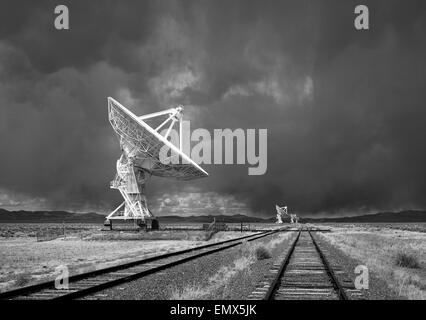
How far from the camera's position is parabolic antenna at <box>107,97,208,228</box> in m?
41.6

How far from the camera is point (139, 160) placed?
48.7 meters

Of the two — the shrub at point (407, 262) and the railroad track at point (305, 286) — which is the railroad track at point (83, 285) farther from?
the shrub at point (407, 262)

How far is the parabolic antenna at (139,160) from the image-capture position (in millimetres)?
41594

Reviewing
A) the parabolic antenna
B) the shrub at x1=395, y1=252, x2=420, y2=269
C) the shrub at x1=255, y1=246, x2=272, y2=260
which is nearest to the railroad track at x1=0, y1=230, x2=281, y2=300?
the shrub at x1=255, y1=246, x2=272, y2=260

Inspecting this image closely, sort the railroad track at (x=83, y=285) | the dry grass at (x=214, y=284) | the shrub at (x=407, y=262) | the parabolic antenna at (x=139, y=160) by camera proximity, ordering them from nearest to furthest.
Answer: the dry grass at (x=214, y=284) → the railroad track at (x=83, y=285) → the shrub at (x=407, y=262) → the parabolic antenna at (x=139, y=160)

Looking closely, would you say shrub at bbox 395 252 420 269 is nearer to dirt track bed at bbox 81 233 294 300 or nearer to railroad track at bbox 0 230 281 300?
dirt track bed at bbox 81 233 294 300

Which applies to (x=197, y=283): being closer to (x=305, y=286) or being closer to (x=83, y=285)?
(x=305, y=286)

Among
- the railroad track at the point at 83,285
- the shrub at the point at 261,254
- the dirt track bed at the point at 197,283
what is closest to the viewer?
the railroad track at the point at 83,285

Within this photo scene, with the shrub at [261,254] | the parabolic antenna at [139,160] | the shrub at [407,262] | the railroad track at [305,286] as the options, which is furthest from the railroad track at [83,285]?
the parabolic antenna at [139,160]

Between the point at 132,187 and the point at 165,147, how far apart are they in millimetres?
9929

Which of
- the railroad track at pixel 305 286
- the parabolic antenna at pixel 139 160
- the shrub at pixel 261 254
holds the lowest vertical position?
the shrub at pixel 261 254
